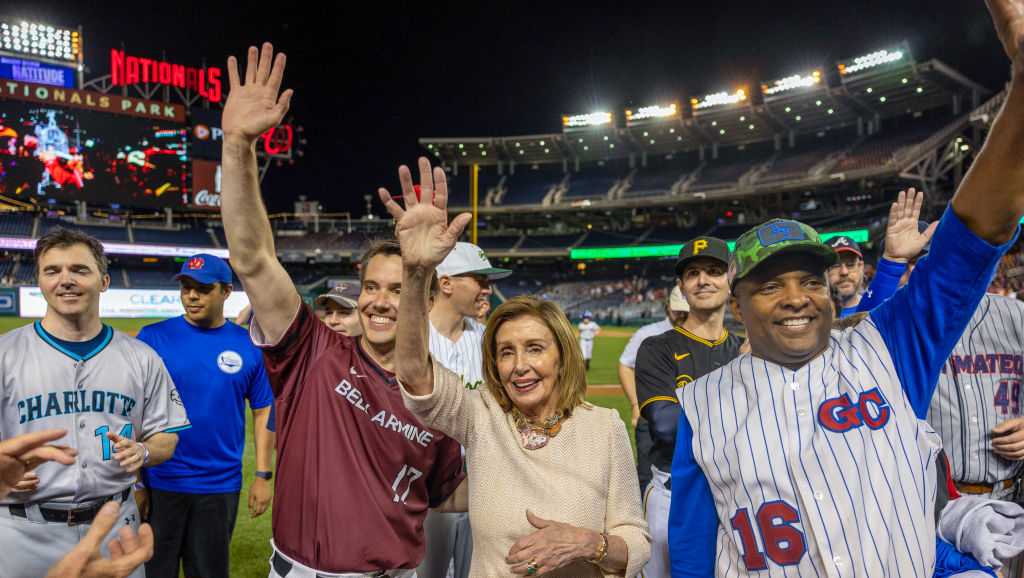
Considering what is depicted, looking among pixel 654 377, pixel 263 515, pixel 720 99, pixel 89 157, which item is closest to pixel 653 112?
pixel 720 99

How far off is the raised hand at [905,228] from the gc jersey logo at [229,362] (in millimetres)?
3998

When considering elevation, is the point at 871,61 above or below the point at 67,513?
above

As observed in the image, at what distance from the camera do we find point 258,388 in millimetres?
4320

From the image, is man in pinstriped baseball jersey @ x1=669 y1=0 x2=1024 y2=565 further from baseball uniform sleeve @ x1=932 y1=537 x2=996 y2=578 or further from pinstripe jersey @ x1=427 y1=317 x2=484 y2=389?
pinstripe jersey @ x1=427 y1=317 x2=484 y2=389

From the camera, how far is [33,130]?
35500 mm

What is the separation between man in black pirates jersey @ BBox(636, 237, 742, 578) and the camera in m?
3.25

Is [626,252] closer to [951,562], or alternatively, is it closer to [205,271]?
[205,271]

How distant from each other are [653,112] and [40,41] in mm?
39674

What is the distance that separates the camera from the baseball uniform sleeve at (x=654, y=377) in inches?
129

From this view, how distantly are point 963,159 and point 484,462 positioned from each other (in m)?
35.6

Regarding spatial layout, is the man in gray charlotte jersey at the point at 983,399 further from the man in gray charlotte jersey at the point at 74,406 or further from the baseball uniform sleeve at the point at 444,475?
the man in gray charlotte jersey at the point at 74,406

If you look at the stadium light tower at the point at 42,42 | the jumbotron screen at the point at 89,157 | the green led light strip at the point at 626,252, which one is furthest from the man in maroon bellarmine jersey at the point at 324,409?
the stadium light tower at the point at 42,42

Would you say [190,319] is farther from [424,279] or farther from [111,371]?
[424,279]

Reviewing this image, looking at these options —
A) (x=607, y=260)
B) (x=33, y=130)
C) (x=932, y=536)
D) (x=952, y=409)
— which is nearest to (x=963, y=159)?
(x=607, y=260)
